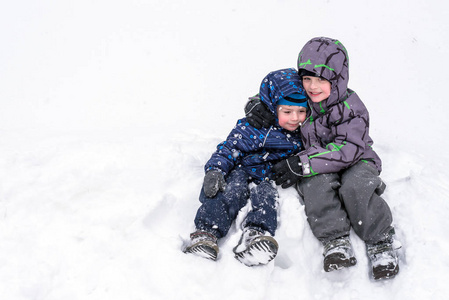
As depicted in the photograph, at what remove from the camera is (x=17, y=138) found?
12.7ft

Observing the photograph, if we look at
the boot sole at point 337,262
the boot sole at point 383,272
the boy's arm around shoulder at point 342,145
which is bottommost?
the boot sole at point 383,272

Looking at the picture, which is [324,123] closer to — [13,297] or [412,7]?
[13,297]

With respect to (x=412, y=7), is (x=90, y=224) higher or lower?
lower

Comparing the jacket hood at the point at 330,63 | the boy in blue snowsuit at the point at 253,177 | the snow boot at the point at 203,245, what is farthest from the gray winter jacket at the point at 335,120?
the snow boot at the point at 203,245

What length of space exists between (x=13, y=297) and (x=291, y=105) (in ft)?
7.17

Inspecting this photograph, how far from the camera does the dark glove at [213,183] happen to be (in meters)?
2.58

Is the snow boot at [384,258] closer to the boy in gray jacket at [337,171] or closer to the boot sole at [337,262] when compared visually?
the boy in gray jacket at [337,171]

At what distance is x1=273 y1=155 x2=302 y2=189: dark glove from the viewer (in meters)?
2.61

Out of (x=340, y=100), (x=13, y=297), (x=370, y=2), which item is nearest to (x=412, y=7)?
(x=370, y=2)

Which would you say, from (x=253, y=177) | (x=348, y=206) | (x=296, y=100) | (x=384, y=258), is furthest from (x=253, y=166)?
(x=384, y=258)

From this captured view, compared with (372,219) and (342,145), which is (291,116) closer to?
(342,145)

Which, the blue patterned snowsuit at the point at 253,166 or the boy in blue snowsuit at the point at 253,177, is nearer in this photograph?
Result: the boy in blue snowsuit at the point at 253,177

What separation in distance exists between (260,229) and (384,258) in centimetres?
77

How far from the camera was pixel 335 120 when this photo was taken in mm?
2639
